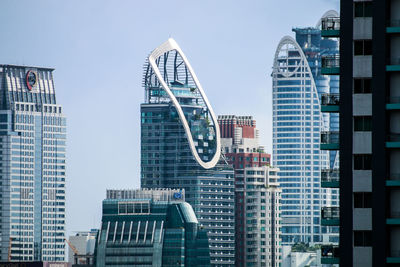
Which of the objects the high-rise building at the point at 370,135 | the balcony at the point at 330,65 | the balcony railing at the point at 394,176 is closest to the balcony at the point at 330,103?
the balcony at the point at 330,65

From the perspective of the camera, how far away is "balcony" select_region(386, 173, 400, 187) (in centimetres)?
7506

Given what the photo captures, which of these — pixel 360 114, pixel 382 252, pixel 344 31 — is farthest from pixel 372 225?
pixel 344 31

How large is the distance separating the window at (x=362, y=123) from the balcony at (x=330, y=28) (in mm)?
6867

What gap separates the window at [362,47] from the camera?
253 ft

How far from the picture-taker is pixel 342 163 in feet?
252

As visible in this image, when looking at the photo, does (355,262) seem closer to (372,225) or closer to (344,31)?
→ (372,225)

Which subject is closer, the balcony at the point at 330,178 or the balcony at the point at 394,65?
the balcony at the point at 394,65

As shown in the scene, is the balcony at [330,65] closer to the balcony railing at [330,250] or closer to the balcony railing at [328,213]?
the balcony railing at [328,213]

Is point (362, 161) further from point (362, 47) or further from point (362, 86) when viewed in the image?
point (362, 47)

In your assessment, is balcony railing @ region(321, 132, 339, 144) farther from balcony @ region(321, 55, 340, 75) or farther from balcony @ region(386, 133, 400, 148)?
balcony @ region(386, 133, 400, 148)

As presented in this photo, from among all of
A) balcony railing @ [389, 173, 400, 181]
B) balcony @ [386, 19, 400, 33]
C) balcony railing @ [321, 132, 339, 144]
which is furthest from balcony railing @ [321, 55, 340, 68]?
balcony railing @ [389, 173, 400, 181]

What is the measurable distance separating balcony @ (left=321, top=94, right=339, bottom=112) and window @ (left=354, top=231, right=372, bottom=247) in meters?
8.58

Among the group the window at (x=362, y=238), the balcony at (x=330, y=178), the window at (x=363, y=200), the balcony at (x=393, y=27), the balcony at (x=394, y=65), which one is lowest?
the window at (x=362, y=238)

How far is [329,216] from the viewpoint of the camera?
82375 millimetres
